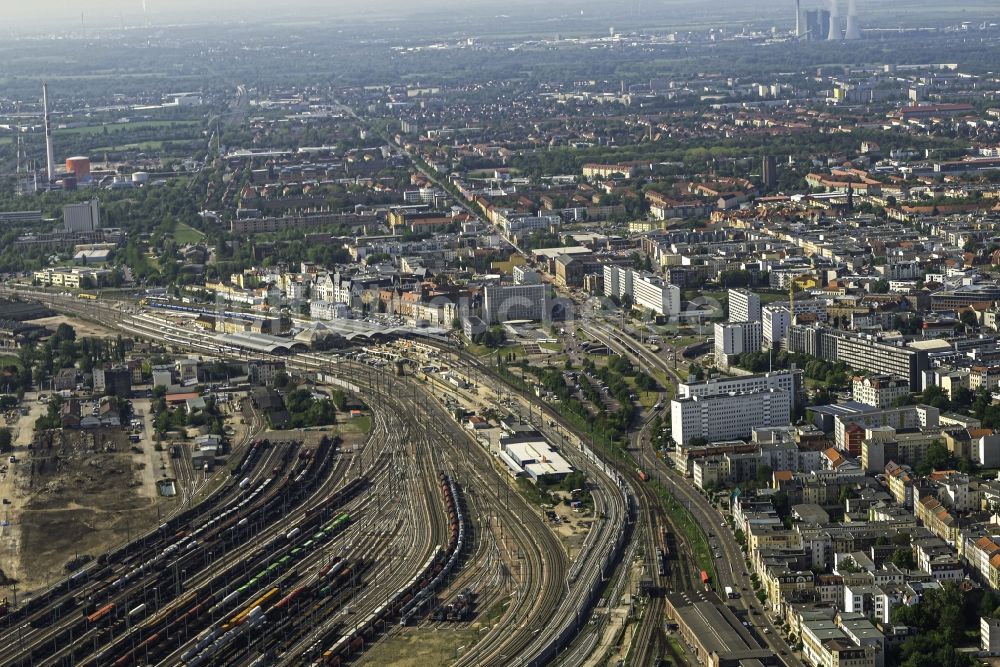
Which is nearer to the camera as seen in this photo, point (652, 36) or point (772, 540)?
point (772, 540)

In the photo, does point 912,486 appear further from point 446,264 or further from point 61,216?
point 61,216

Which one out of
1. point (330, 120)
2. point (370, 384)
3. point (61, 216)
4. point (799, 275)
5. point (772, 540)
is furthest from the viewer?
point (330, 120)

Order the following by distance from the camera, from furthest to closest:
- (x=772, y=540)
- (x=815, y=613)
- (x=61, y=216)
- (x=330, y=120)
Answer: (x=330, y=120) → (x=61, y=216) → (x=772, y=540) → (x=815, y=613)

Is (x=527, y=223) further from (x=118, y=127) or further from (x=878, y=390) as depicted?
(x=118, y=127)

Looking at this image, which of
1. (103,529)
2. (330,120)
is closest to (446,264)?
(103,529)

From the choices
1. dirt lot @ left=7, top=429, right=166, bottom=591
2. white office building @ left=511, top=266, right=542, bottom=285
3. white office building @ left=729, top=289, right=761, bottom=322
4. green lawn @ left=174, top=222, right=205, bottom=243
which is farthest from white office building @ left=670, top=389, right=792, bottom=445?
green lawn @ left=174, top=222, right=205, bottom=243
